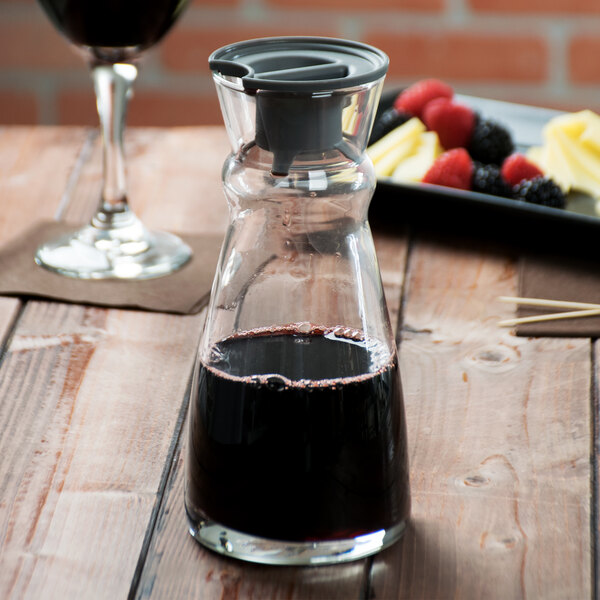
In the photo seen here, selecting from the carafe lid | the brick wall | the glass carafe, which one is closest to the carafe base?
the glass carafe

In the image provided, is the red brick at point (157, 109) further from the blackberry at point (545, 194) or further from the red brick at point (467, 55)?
the blackberry at point (545, 194)

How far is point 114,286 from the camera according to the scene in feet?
2.67

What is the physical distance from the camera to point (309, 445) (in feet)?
1.51

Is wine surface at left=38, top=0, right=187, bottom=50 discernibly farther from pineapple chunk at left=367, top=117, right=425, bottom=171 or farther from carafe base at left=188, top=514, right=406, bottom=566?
carafe base at left=188, top=514, right=406, bottom=566

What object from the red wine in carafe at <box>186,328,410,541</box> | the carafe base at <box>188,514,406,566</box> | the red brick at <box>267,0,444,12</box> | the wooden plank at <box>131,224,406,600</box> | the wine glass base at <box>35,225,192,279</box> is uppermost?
the red wine in carafe at <box>186,328,410,541</box>

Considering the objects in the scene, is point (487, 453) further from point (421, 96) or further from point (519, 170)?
point (421, 96)

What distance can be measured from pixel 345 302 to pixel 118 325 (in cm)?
31

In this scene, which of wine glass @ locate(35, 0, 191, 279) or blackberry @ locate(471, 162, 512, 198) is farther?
blackberry @ locate(471, 162, 512, 198)

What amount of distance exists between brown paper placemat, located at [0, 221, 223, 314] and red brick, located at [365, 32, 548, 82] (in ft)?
3.31

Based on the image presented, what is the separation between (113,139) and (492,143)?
0.37 metres

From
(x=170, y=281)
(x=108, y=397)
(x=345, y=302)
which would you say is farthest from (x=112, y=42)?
(x=345, y=302)

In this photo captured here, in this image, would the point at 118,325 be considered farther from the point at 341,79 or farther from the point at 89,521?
the point at 341,79

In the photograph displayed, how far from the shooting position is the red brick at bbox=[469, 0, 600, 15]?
1721 mm

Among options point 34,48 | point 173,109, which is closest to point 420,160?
point 173,109
